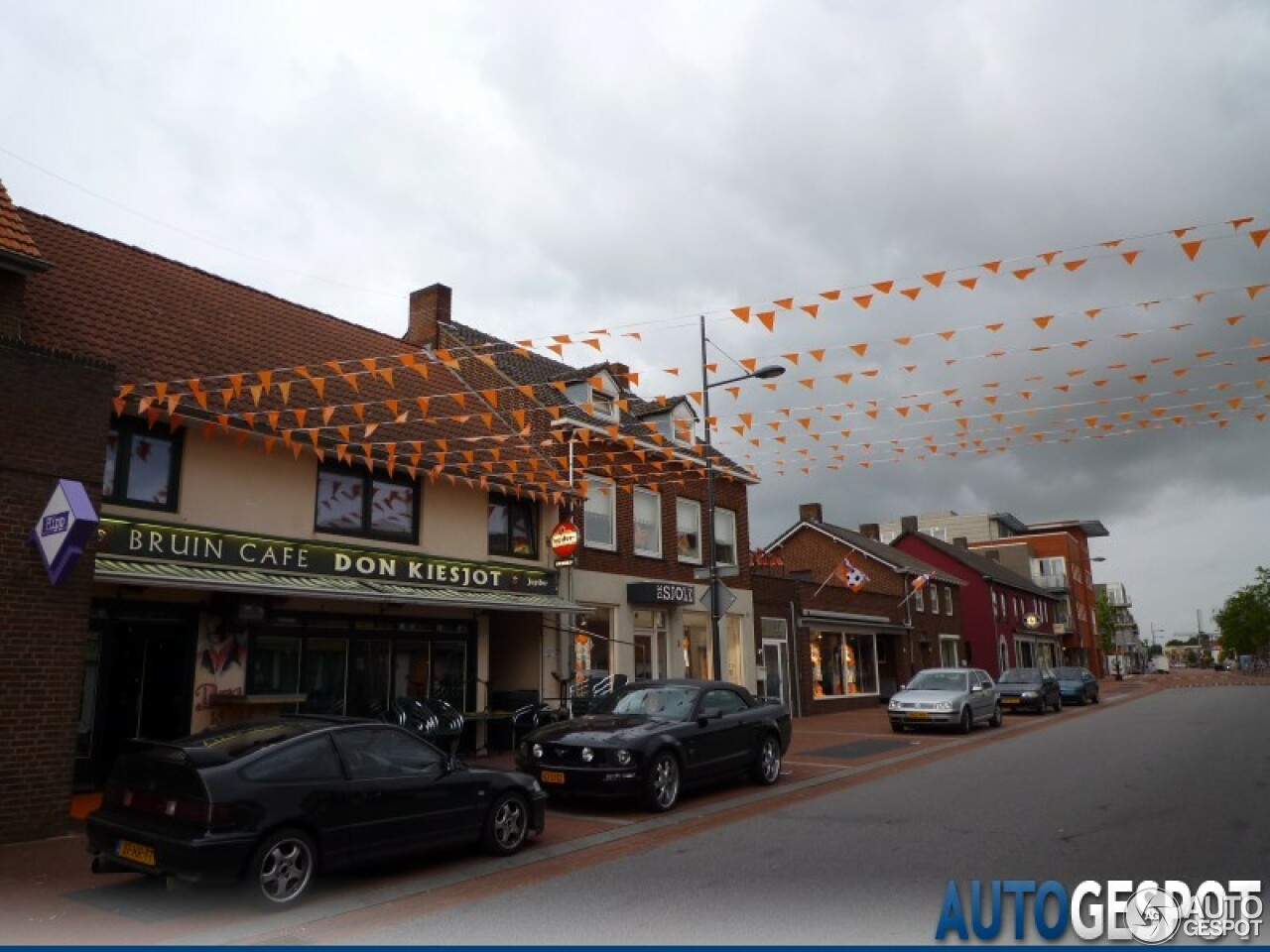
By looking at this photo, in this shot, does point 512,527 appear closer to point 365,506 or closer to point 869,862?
point 365,506

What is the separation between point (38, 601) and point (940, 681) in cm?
1885

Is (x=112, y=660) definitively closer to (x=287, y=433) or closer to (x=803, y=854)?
(x=287, y=433)

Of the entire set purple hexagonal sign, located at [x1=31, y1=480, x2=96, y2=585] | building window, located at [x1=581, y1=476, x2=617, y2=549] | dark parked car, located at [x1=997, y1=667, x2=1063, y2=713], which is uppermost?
building window, located at [x1=581, y1=476, x2=617, y2=549]

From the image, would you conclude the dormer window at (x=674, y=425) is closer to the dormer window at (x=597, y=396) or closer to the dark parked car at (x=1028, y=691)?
the dormer window at (x=597, y=396)

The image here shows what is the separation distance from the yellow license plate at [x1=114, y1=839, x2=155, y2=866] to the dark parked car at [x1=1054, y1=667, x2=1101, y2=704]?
32811 mm

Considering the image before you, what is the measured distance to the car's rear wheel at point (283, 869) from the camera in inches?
258

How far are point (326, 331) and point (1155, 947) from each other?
52.1 ft

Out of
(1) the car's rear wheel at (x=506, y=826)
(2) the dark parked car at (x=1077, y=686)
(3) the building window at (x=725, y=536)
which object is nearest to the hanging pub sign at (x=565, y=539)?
(3) the building window at (x=725, y=536)

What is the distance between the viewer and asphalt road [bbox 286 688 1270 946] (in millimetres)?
6160

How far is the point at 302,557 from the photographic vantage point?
13.5 metres

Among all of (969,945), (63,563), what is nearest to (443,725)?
(63,563)

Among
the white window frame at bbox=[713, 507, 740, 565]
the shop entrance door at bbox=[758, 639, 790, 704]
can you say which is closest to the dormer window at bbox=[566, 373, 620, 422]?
the white window frame at bbox=[713, 507, 740, 565]

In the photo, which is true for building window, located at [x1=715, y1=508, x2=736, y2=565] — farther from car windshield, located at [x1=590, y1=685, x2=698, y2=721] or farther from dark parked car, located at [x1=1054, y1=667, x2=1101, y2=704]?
dark parked car, located at [x1=1054, y1=667, x2=1101, y2=704]

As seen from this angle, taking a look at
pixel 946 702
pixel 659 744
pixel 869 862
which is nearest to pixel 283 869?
pixel 869 862
